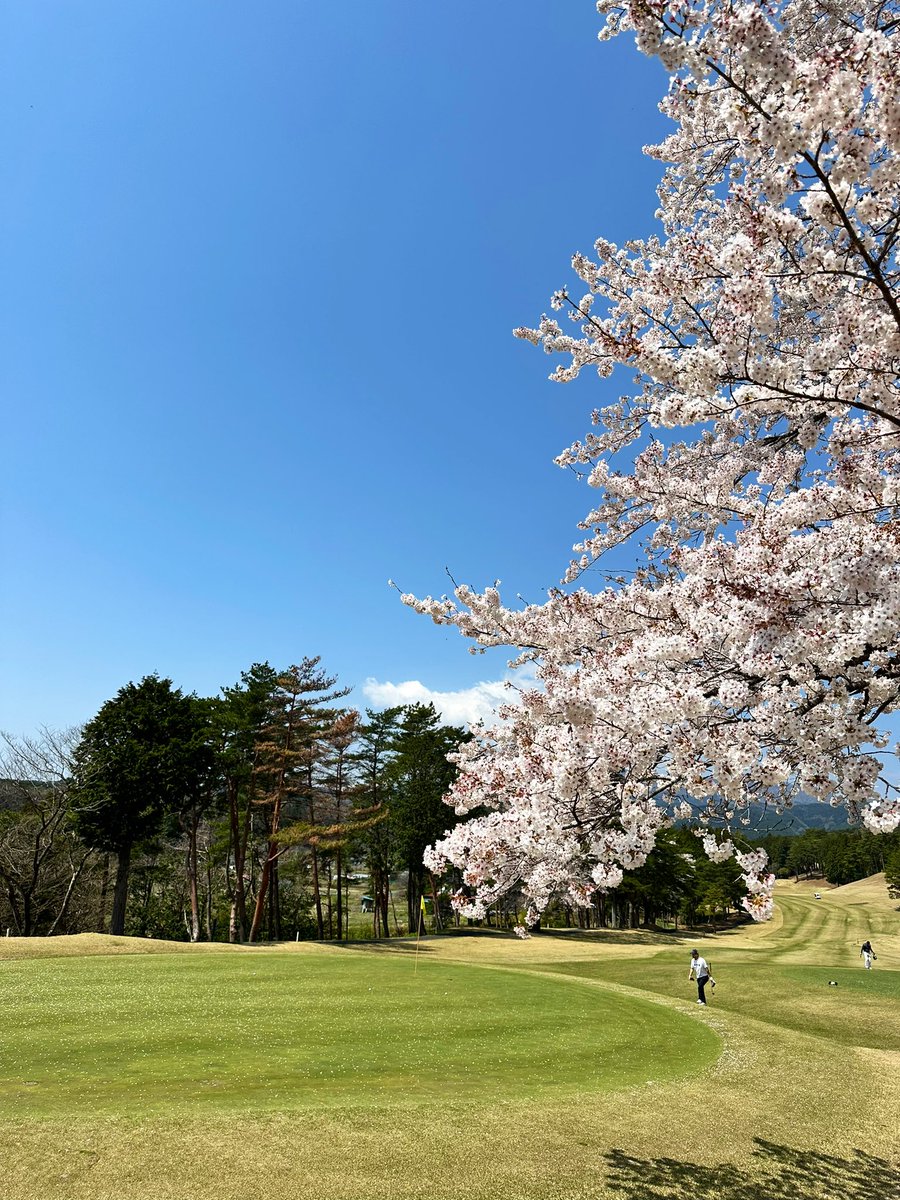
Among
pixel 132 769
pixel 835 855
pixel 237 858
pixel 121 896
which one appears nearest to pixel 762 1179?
pixel 132 769

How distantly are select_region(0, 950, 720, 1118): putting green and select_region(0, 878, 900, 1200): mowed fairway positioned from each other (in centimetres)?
6

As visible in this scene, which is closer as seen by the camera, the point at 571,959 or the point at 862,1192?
the point at 862,1192

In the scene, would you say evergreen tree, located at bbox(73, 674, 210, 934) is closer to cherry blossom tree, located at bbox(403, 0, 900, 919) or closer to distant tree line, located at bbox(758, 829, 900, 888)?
cherry blossom tree, located at bbox(403, 0, 900, 919)

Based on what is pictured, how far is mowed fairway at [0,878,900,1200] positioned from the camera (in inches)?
266

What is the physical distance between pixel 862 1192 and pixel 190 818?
127 ft

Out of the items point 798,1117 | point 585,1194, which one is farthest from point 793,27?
point 798,1117

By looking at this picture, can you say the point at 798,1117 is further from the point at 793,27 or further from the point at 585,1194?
the point at 793,27

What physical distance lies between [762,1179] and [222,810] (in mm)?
36944

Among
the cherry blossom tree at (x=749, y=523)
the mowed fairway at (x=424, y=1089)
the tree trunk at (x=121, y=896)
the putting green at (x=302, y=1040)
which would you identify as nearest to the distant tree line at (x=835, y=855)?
the tree trunk at (x=121, y=896)

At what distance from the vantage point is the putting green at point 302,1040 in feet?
28.6

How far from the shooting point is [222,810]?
39594mm

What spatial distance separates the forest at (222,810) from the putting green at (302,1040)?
1183cm

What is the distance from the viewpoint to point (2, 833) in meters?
34.1

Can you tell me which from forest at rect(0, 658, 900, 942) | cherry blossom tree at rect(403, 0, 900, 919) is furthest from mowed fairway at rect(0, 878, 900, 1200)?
forest at rect(0, 658, 900, 942)
